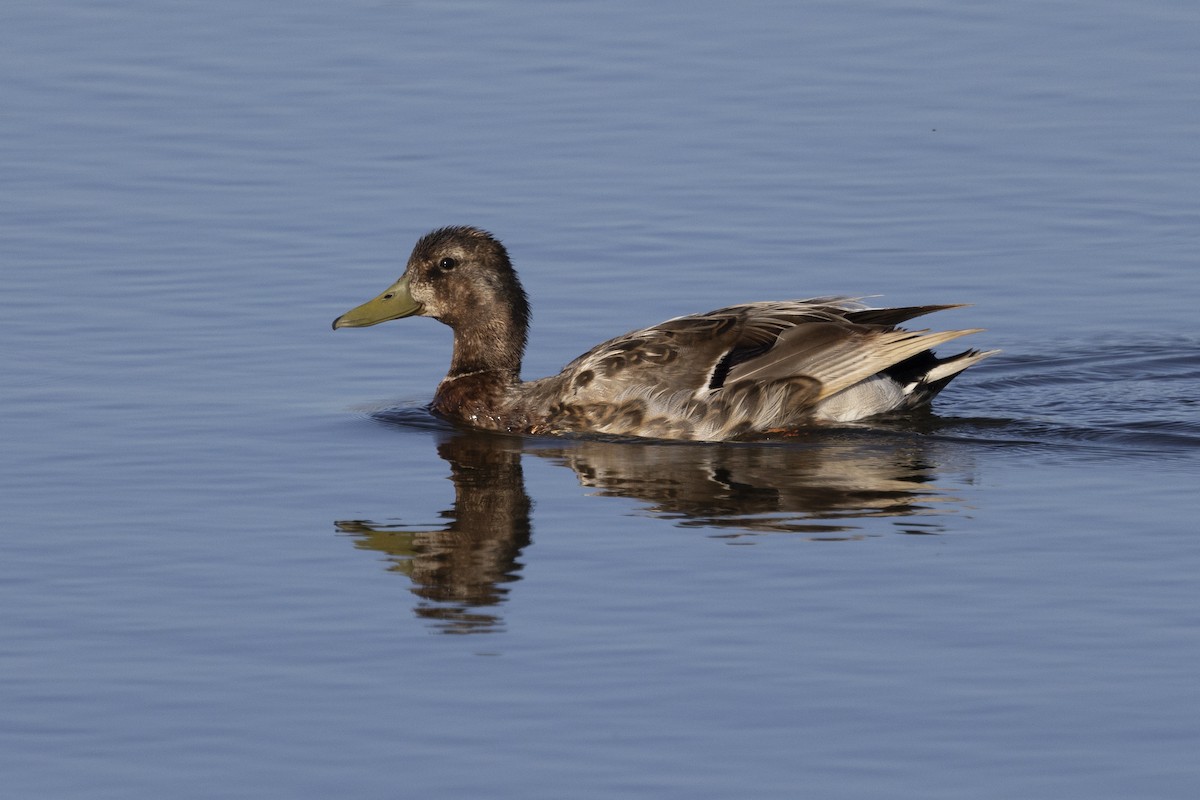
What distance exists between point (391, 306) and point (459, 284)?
49cm

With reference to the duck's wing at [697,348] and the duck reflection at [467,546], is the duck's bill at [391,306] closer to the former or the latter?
the duck's wing at [697,348]

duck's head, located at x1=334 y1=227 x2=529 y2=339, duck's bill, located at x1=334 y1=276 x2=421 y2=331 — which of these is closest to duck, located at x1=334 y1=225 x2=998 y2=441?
duck's head, located at x1=334 y1=227 x2=529 y2=339

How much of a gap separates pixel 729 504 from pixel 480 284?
365cm

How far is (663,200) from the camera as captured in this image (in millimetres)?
18344

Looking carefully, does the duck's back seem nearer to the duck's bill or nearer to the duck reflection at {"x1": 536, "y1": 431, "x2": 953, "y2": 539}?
the duck reflection at {"x1": 536, "y1": 431, "x2": 953, "y2": 539}

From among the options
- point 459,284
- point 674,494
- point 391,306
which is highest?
point 459,284

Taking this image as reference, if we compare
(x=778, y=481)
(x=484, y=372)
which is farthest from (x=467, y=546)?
(x=484, y=372)

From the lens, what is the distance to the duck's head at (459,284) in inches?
592

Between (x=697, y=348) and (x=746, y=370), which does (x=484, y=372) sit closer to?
(x=697, y=348)

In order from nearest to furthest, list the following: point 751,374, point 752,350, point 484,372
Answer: point 751,374
point 752,350
point 484,372

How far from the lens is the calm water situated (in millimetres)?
8594

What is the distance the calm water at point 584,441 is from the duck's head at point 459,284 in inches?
22.2

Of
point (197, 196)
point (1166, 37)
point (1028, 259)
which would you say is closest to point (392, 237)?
point (197, 196)

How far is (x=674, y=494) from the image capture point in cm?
1237
